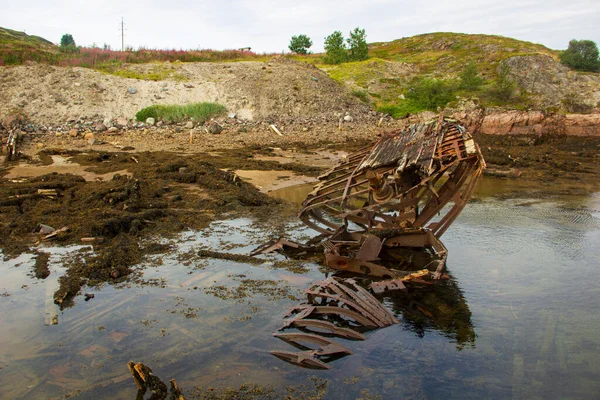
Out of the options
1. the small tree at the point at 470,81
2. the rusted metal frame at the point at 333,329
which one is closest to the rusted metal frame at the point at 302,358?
the rusted metal frame at the point at 333,329

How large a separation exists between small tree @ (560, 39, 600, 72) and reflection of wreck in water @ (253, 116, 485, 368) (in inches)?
1611

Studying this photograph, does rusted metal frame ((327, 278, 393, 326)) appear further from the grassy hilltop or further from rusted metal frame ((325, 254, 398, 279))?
the grassy hilltop

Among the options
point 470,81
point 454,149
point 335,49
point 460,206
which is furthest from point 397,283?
point 335,49

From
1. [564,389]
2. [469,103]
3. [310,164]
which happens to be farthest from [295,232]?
[469,103]

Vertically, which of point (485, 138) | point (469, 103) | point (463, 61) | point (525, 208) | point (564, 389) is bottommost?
point (564, 389)

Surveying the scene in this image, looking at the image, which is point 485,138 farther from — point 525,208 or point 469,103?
point 525,208

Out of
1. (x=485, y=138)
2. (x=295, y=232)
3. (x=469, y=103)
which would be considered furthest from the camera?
(x=469, y=103)

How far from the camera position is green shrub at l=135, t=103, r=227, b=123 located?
3172 cm

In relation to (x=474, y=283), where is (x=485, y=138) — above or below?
above

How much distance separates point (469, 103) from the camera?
122 ft

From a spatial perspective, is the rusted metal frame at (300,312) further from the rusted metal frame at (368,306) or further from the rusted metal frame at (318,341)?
the rusted metal frame at (368,306)

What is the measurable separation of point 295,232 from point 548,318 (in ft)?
22.1

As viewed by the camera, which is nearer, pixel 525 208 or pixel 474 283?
pixel 474 283

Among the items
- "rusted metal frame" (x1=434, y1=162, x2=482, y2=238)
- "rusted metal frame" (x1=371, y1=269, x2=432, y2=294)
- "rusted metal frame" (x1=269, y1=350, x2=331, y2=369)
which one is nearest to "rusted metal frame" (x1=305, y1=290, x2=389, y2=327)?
"rusted metal frame" (x1=371, y1=269, x2=432, y2=294)
